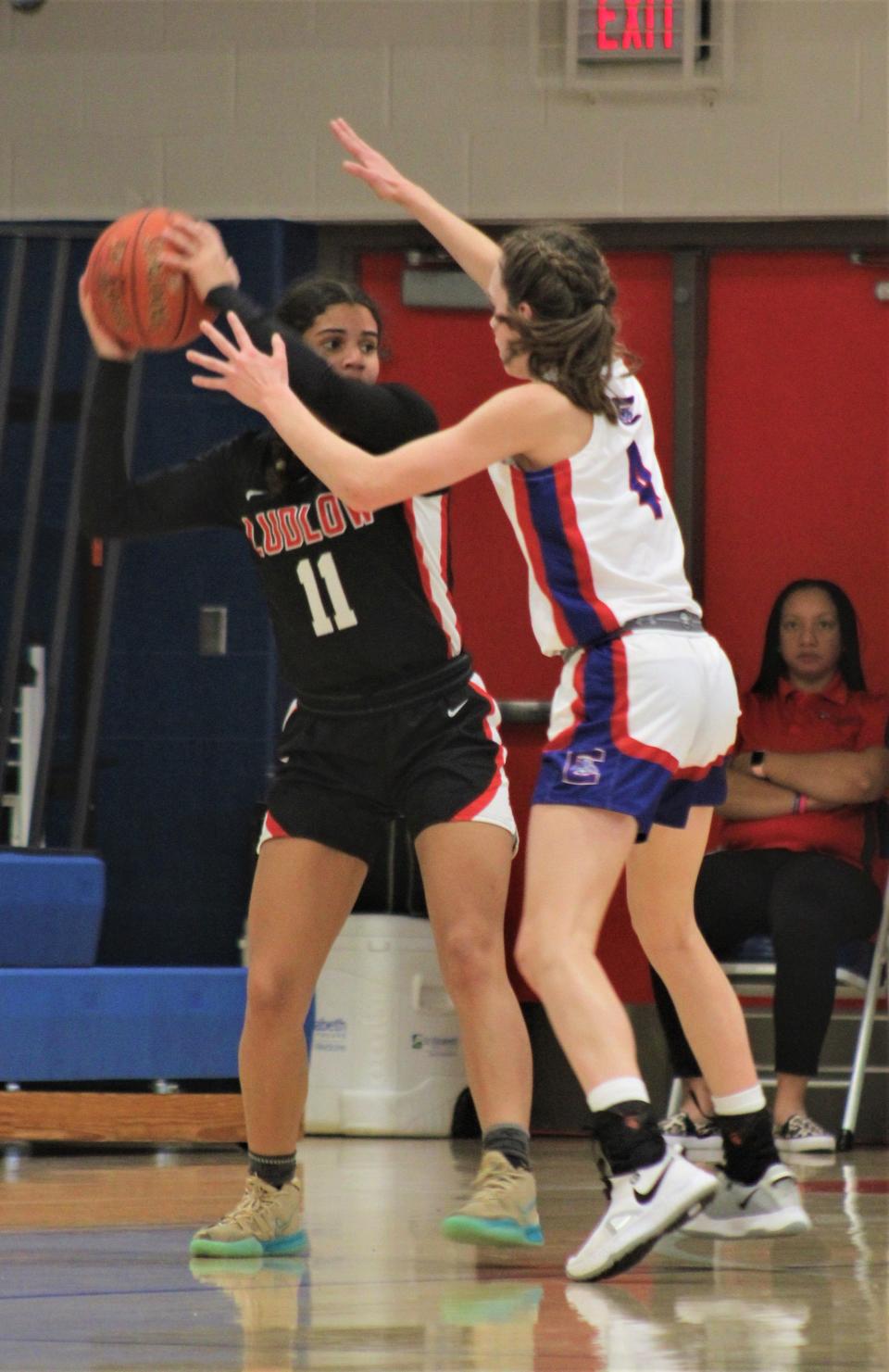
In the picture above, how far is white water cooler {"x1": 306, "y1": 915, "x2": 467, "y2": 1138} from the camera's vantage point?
5309mm

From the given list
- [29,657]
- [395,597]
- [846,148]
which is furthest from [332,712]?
[846,148]

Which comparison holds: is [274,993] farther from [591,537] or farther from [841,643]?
[841,643]

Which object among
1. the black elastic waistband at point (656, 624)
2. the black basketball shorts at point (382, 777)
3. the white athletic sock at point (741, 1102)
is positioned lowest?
the white athletic sock at point (741, 1102)

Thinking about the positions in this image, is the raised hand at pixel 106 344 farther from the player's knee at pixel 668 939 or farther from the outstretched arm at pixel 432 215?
the player's knee at pixel 668 939

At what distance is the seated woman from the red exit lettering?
1.52m

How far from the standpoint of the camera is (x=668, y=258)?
227 inches

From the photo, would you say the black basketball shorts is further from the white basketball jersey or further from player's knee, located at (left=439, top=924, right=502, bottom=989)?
the white basketball jersey

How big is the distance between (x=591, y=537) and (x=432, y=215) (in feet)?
2.35

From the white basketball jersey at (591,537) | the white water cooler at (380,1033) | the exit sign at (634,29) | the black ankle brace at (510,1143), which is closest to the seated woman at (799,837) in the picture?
the white water cooler at (380,1033)

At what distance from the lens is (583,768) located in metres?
2.62

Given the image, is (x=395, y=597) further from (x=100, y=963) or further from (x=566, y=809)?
(x=100, y=963)

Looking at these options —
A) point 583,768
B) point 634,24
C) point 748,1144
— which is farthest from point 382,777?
point 634,24

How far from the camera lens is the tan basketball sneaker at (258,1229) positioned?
9.32 ft

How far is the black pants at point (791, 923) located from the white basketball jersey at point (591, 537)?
6.97ft
